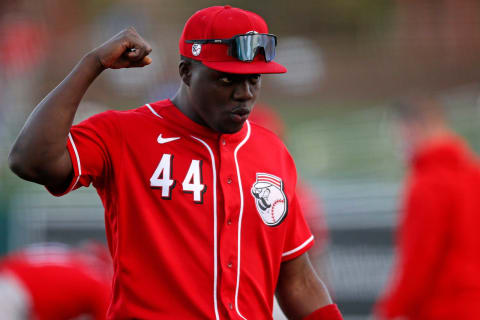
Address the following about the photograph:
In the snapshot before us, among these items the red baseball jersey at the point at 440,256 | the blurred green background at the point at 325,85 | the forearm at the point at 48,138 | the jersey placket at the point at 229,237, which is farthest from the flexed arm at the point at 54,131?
the blurred green background at the point at 325,85

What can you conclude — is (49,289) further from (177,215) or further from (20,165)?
(20,165)

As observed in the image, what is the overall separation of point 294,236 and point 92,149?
35.9 inches

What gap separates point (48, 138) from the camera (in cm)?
236

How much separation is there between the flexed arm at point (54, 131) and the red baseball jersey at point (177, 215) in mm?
82

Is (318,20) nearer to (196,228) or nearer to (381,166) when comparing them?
(381,166)

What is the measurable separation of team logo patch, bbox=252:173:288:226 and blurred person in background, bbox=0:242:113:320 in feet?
8.21

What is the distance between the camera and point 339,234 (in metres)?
8.55

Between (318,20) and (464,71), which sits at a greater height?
(318,20)

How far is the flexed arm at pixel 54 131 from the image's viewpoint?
93.1 inches

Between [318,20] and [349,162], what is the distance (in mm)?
4958

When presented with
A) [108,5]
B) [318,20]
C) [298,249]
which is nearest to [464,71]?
[318,20]

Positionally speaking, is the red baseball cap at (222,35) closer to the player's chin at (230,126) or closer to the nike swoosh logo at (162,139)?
the player's chin at (230,126)

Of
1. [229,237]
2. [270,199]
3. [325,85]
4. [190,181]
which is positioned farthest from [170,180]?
[325,85]

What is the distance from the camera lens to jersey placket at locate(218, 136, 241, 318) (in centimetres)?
264
